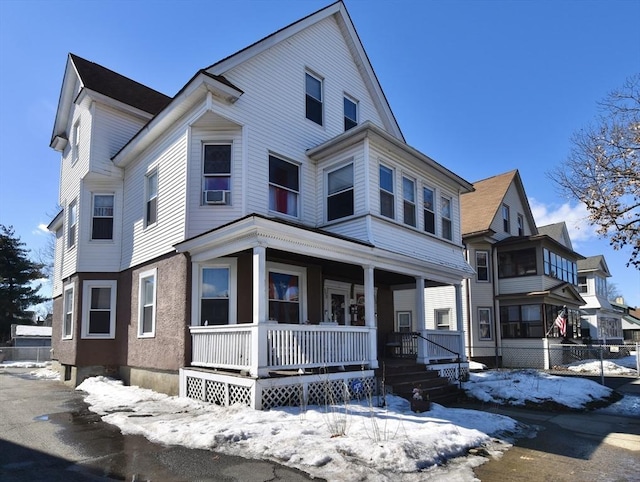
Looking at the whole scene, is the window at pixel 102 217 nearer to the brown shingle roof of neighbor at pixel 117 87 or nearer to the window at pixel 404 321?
the brown shingle roof of neighbor at pixel 117 87

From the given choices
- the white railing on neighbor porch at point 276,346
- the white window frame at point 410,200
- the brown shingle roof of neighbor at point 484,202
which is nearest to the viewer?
the white railing on neighbor porch at point 276,346

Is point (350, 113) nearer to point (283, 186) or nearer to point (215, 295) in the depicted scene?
point (283, 186)

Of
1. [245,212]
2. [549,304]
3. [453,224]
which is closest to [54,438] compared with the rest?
[245,212]

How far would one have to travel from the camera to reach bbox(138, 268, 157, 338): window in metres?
13.0

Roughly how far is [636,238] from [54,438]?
13.6 m

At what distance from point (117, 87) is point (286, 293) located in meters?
10.2

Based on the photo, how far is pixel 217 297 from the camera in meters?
11.7

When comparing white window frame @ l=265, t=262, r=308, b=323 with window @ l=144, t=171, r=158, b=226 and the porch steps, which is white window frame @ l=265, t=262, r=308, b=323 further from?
window @ l=144, t=171, r=158, b=226

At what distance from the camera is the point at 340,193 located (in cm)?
1359

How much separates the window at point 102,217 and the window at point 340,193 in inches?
292

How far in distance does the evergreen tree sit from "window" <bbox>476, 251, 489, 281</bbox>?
1277 inches

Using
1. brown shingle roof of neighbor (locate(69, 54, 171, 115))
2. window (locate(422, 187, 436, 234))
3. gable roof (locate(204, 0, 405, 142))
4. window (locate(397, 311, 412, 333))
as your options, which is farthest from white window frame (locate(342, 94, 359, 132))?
window (locate(397, 311, 412, 333))

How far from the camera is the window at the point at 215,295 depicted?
38.2 feet

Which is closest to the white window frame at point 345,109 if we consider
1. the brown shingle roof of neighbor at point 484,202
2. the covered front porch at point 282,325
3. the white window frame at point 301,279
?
the covered front porch at point 282,325
